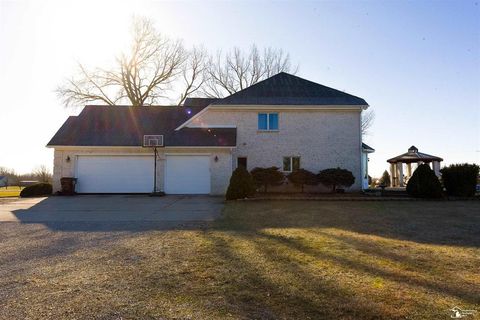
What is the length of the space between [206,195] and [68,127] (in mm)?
8819

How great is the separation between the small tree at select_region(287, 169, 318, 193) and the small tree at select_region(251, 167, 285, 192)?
669mm

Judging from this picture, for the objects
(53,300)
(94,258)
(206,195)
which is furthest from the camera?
(206,195)

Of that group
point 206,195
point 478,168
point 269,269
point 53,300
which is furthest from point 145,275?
point 478,168

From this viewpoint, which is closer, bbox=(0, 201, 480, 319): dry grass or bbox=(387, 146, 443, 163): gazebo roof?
bbox=(0, 201, 480, 319): dry grass

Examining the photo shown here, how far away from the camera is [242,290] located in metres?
4.45

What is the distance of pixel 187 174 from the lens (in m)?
20.0

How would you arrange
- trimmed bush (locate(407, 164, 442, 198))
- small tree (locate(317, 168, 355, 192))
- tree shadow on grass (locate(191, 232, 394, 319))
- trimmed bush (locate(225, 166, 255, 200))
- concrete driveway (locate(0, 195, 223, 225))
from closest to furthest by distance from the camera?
tree shadow on grass (locate(191, 232, 394, 319))
concrete driveway (locate(0, 195, 223, 225))
trimmed bush (locate(225, 166, 255, 200))
trimmed bush (locate(407, 164, 442, 198))
small tree (locate(317, 168, 355, 192))

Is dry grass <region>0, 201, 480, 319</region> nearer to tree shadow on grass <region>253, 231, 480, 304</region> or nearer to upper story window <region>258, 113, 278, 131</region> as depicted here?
tree shadow on grass <region>253, 231, 480, 304</region>

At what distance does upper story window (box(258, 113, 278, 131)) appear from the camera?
21.0 meters

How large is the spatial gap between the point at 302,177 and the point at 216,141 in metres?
4.85

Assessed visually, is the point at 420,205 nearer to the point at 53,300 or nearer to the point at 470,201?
the point at 470,201

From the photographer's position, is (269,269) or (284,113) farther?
(284,113)

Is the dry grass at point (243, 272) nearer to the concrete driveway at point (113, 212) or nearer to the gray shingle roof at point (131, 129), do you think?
the concrete driveway at point (113, 212)

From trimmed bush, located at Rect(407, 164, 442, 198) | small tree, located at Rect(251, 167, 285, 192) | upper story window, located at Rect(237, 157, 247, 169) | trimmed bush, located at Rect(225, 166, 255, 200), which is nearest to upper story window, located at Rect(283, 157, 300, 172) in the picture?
small tree, located at Rect(251, 167, 285, 192)
